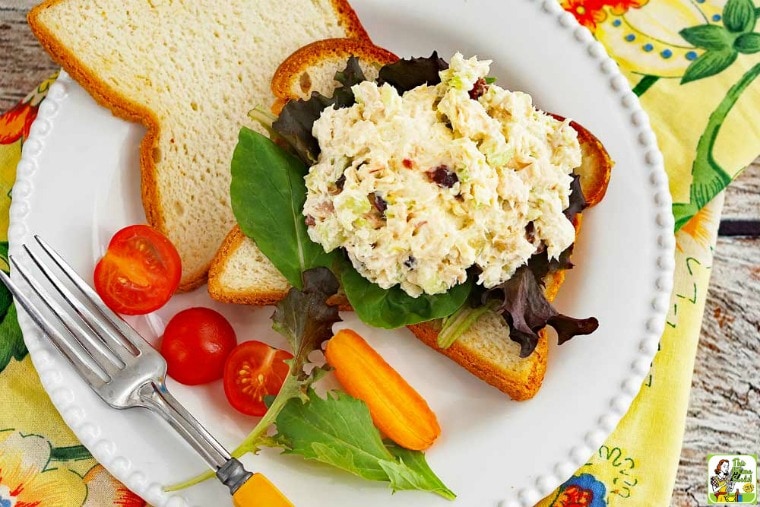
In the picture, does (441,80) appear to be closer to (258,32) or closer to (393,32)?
(393,32)

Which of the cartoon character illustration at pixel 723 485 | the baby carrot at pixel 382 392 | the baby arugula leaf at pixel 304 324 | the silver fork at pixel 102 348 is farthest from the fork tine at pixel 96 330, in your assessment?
the cartoon character illustration at pixel 723 485

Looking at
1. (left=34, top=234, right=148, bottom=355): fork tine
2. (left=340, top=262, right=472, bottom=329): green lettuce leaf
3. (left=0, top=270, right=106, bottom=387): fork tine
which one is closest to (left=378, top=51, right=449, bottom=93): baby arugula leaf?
(left=340, top=262, right=472, bottom=329): green lettuce leaf

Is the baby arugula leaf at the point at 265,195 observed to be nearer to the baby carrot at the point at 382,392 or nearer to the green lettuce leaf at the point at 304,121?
the green lettuce leaf at the point at 304,121

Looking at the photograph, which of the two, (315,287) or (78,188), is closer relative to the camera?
(315,287)

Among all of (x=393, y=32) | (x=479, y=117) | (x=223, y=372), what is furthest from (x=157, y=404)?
(x=393, y=32)

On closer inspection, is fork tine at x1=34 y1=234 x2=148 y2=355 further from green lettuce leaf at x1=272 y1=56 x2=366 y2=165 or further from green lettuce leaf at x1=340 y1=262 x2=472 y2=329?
green lettuce leaf at x1=272 y1=56 x2=366 y2=165
